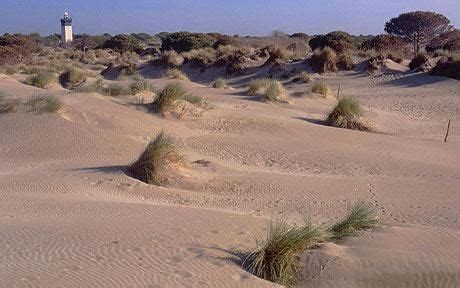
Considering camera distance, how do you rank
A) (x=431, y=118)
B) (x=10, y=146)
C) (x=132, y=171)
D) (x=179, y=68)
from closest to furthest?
(x=132, y=171) → (x=10, y=146) → (x=431, y=118) → (x=179, y=68)

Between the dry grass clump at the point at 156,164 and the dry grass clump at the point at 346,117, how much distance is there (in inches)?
369

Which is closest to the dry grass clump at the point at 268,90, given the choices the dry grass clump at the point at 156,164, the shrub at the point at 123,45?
the dry grass clump at the point at 156,164

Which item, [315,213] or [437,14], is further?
[437,14]

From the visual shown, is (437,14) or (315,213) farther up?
(437,14)

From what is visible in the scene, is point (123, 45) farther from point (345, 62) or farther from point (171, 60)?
point (345, 62)

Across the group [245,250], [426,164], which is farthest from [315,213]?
[426,164]

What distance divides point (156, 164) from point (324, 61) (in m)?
26.1

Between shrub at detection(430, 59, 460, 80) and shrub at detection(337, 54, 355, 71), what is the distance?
4630 mm

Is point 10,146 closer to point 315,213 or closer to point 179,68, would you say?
point 315,213

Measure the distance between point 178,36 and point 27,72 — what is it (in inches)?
880

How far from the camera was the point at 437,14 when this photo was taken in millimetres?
54594

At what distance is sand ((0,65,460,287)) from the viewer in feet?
20.9

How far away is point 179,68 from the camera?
42.9 meters

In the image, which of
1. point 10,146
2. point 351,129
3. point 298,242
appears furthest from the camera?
point 351,129
